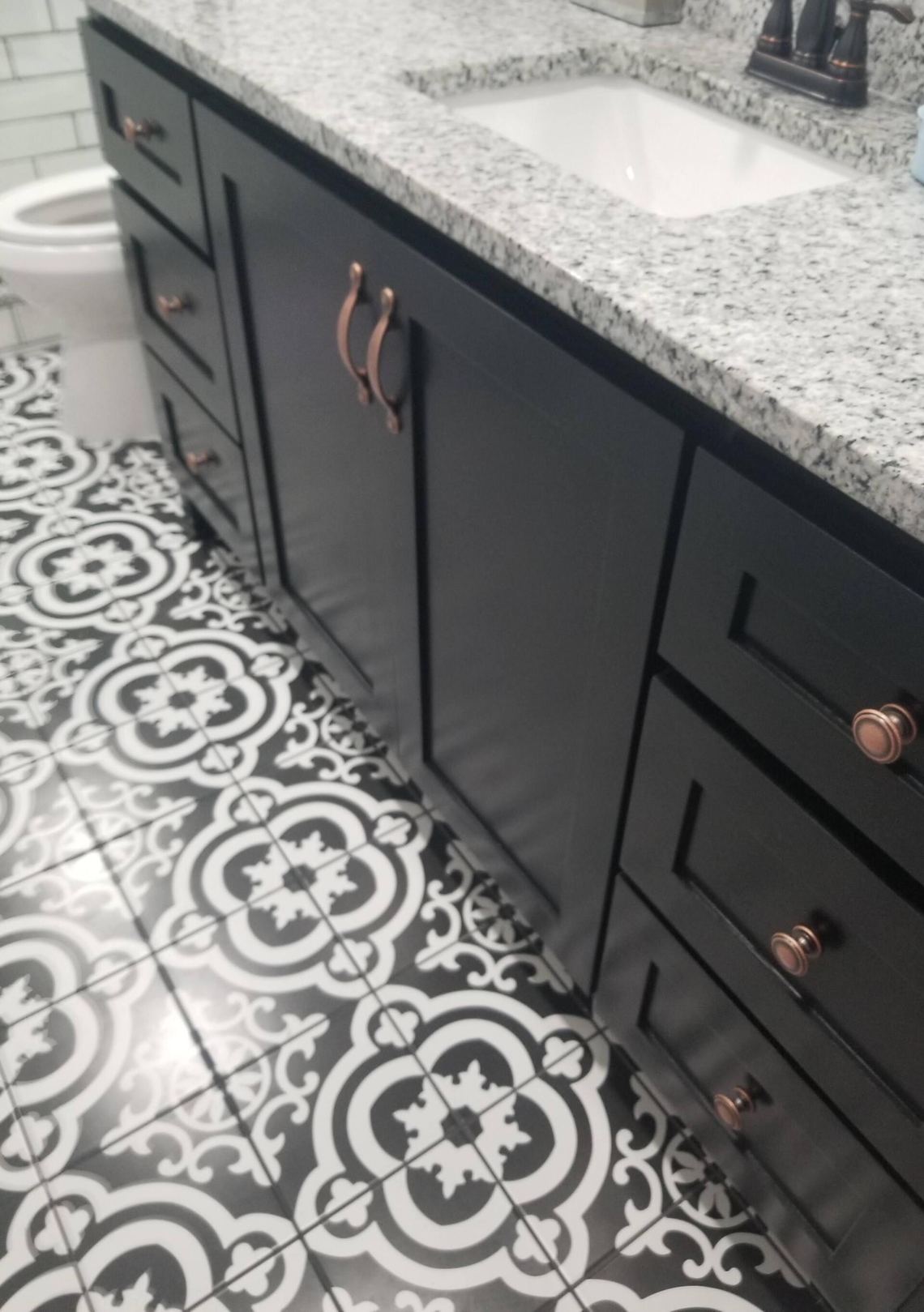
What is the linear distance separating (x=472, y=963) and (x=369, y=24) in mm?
1079

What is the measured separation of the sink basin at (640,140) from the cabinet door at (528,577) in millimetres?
339

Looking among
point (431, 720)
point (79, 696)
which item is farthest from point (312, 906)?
point (79, 696)

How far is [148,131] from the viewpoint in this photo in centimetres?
128

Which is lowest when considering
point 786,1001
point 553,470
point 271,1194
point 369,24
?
point 271,1194

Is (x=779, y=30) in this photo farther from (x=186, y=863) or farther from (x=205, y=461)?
(x=186, y=863)

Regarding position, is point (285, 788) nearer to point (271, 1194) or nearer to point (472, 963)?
point (472, 963)

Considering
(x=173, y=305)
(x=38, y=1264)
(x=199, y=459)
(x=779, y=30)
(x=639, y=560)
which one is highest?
(x=779, y=30)

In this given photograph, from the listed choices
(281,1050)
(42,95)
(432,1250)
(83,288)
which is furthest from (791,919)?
(42,95)

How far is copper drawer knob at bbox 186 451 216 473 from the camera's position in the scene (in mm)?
1543

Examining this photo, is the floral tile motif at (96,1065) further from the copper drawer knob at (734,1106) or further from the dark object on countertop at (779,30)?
the dark object on countertop at (779,30)

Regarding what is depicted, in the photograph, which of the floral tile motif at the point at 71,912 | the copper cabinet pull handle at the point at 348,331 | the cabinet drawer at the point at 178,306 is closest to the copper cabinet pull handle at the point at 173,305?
the cabinet drawer at the point at 178,306

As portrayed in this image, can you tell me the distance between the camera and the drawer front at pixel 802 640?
56 centimetres

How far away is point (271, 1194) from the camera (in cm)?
105

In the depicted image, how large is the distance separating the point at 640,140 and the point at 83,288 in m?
1.06
